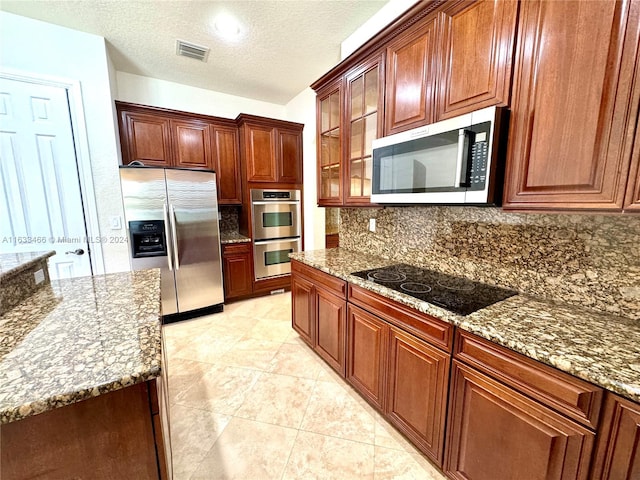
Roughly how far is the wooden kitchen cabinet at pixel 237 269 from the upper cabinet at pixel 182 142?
683mm

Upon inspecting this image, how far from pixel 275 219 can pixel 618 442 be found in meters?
3.42

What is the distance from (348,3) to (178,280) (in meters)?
3.18

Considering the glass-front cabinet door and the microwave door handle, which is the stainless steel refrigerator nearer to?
the glass-front cabinet door

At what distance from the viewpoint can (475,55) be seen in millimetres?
1229

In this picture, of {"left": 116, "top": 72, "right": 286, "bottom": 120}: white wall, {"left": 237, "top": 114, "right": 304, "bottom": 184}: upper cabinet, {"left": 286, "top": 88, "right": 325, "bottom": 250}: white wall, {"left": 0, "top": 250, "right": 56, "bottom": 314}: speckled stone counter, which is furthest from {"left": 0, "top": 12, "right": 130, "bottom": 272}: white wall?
{"left": 286, "top": 88, "right": 325, "bottom": 250}: white wall

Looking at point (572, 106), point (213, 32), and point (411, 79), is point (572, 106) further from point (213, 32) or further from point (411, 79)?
point (213, 32)

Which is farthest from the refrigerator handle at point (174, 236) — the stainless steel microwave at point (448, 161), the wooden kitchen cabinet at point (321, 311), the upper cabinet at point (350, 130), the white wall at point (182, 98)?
the stainless steel microwave at point (448, 161)

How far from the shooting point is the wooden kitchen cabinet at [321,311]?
1880mm

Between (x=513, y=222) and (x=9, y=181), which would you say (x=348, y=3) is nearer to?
(x=513, y=222)

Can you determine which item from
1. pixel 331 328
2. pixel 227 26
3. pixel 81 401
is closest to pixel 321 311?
pixel 331 328

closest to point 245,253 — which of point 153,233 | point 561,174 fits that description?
point 153,233

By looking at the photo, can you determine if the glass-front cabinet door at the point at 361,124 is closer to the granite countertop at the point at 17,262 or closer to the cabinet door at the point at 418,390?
the cabinet door at the point at 418,390

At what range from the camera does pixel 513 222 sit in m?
1.41

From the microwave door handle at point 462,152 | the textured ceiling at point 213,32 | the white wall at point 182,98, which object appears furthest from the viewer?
the white wall at point 182,98
